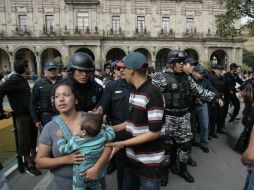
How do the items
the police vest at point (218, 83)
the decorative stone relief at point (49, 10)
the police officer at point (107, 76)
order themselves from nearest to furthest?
the police vest at point (218, 83) < the police officer at point (107, 76) < the decorative stone relief at point (49, 10)

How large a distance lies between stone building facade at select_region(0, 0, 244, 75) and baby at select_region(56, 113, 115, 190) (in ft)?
80.8

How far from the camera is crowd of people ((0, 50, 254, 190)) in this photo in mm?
1925

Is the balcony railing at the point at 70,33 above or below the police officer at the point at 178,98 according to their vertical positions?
above

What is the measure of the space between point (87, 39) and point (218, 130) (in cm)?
2245

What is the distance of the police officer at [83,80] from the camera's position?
2.76m

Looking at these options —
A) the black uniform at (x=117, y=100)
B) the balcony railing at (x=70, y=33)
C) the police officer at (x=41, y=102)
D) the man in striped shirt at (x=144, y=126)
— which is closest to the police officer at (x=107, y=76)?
the police officer at (x=41, y=102)

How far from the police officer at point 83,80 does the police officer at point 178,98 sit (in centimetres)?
111

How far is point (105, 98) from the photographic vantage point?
318 cm

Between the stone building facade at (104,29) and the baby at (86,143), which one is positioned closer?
the baby at (86,143)

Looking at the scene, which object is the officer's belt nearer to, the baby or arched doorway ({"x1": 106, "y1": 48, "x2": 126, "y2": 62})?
the baby

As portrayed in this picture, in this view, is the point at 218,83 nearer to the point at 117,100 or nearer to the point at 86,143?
the point at 117,100

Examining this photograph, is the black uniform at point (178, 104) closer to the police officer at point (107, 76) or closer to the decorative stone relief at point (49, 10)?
the police officer at point (107, 76)

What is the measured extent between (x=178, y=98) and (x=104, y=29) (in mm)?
25688

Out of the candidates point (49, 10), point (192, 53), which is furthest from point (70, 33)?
point (192, 53)
